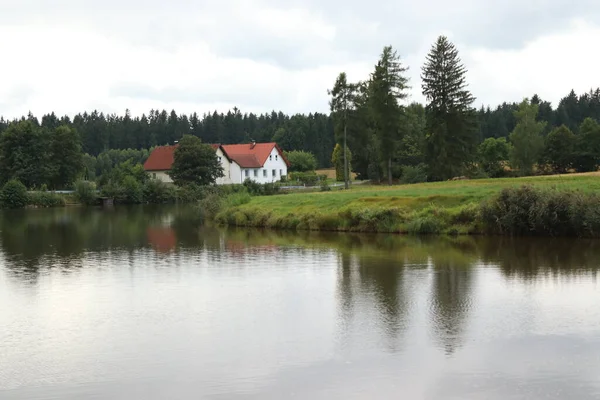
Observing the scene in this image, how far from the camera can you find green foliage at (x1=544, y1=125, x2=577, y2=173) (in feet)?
234

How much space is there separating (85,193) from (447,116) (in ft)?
138

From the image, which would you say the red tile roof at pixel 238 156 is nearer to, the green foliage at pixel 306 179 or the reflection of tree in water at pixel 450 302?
the green foliage at pixel 306 179

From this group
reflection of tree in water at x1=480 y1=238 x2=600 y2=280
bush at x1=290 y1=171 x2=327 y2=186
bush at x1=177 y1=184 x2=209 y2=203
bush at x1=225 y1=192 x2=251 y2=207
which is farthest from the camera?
bush at x1=290 y1=171 x2=327 y2=186

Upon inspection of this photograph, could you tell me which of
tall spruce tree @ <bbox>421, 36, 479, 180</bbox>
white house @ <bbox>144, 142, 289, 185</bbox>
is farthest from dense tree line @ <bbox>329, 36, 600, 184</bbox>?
white house @ <bbox>144, 142, 289, 185</bbox>

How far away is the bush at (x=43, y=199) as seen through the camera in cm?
7462

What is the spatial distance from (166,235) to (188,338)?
24.6 m

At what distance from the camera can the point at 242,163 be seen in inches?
3612

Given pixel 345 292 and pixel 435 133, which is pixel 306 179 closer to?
pixel 435 133

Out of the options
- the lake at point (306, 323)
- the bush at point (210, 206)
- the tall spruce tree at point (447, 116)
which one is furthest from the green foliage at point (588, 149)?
the lake at point (306, 323)

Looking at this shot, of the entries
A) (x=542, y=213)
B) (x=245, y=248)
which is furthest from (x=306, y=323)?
(x=542, y=213)

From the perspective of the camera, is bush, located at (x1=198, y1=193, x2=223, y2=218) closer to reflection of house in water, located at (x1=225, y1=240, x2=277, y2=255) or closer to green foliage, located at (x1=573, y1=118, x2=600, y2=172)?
reflection of house in water, located at (x1=225, y1=240, x2=277, y2=255)

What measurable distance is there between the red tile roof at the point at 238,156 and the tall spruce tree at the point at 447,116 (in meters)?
36.4

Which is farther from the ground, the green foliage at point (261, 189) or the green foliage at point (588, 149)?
the green foliage at point (588, 149)

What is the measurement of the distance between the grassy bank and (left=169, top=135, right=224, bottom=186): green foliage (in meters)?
33.7
